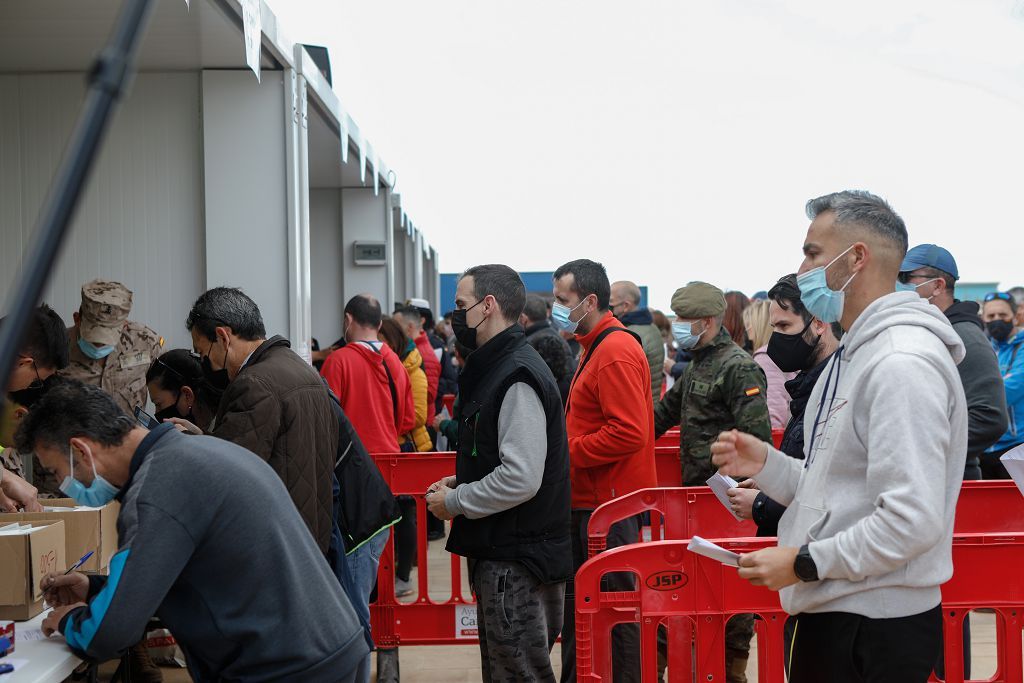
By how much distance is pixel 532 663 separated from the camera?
3.42 m

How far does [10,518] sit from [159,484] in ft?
4.39

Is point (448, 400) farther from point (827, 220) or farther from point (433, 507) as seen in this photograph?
point (827, 220)

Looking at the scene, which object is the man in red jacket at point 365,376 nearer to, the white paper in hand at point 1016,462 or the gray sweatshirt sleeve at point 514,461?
the gray sweatshirt sleeve at point 514,461

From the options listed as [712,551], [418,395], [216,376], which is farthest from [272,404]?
[418,395]

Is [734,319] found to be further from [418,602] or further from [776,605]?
[776,605]

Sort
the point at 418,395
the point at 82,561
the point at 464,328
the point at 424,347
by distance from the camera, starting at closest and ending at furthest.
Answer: the point at 82,561
the point at 464,328
the point at 418,395
the point at 424,347

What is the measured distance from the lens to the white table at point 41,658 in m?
2.47

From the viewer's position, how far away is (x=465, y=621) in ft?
16.3

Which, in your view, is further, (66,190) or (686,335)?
(686,335)

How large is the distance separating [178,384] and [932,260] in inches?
140

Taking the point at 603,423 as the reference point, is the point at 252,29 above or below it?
above

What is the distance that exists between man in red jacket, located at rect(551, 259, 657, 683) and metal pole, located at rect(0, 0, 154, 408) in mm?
3445

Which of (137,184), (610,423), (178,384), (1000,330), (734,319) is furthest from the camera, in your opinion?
(1000,330)

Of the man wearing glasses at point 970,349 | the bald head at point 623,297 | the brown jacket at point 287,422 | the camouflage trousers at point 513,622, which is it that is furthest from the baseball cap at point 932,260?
the bald head at point 623,297
